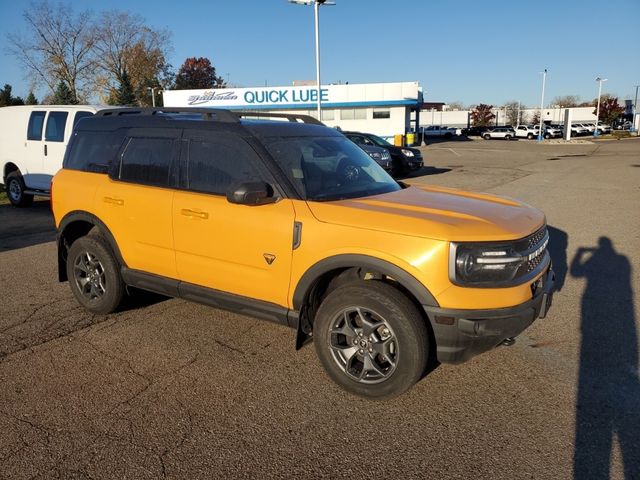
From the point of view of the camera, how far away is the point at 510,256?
3.08 meters

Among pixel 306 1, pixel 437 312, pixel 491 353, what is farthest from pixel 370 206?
pixel 306 1

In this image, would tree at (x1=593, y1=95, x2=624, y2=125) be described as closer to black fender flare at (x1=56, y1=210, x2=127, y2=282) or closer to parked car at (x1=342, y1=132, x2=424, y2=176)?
parked car at (x1=342, y1=132, x2=424, y2=176)

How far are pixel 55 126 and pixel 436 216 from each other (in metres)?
9.55

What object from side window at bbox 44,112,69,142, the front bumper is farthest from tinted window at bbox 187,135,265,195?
side window at bbox 44,112,69,142

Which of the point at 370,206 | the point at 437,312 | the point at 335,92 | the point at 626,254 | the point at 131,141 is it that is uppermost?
the point at 335,92

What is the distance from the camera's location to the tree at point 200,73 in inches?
3981

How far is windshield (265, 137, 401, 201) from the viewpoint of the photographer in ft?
12.2

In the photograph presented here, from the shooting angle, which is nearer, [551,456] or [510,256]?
[551,456]

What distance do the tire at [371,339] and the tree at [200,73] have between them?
10423cm

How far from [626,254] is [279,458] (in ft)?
20.5

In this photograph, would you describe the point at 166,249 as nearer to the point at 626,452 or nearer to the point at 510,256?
the point at 510,256

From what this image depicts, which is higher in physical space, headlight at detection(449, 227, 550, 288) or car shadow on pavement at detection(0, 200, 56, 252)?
headlight at detection(449, 227, 550, 288)

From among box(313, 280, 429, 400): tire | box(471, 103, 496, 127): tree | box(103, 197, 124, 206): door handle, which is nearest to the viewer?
box(313, 280, 429, 400): tire

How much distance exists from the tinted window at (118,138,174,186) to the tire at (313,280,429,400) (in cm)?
187
